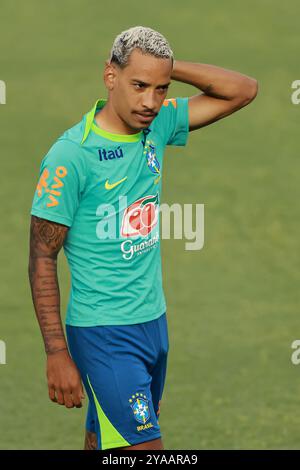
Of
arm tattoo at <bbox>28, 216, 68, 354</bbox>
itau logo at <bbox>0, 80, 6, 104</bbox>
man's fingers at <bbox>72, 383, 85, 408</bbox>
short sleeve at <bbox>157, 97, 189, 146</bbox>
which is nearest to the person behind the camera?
man's fingers at <bbox>72, 383, 85, 408</bbox>

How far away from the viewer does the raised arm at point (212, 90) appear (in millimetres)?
7473

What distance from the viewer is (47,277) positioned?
6.72 metres

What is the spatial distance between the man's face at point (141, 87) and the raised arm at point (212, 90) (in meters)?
0.69

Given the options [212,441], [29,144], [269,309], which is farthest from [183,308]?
[29,144]

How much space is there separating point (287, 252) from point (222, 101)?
20.3ft

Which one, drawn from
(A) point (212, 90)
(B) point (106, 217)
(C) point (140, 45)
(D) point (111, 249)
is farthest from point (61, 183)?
(A) point (212, 90)

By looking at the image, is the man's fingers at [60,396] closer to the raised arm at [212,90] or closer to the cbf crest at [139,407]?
the cbf crest at [139,407]

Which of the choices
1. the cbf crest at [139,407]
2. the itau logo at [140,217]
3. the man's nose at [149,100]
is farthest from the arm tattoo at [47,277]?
the man's nose at [149,100]

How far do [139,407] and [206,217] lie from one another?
7.34 m

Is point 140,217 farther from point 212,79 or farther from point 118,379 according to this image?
point 212,79

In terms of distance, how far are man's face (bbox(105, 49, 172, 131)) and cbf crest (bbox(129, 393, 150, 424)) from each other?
1.36 m

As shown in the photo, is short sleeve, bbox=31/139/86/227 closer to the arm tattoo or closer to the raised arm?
the arm tattoo

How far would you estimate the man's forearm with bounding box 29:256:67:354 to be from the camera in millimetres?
6715

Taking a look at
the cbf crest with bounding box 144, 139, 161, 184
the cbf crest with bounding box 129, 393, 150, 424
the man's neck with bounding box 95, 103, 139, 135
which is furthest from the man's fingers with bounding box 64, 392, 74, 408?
the man's neck with bounding box 95, 103, 139, 135
